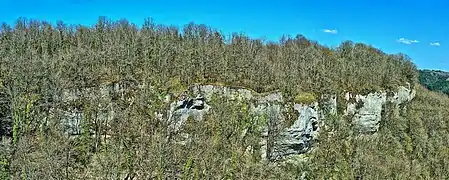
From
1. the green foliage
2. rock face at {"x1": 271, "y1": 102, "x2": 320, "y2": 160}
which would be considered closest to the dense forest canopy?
the green foliage

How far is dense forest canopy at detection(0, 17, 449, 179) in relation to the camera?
44625mm

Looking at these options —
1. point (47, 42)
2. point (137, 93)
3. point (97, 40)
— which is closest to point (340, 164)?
point (137, 93)

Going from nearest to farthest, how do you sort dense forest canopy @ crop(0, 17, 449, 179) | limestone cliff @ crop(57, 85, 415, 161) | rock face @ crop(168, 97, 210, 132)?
dense forest canopy @ crop(0, 17, 449, 179) < limestone cliff @ crop(57, 85, 415, 161) < rock face @ crop(168, 97, 210, 132)

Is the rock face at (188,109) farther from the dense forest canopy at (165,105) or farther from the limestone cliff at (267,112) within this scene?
the dense forest canopy at (165,105)

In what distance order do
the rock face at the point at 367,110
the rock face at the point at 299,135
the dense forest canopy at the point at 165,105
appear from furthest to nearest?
1. the rock face at the point at 367,110
2. the rock face at the point at 299,135
3. the dense forest canopy at the point at 165,105

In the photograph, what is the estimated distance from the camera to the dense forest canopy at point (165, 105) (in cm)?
4462

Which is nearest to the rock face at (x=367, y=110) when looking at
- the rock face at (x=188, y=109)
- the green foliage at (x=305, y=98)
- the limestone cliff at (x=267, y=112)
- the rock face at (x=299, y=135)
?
the limestone cliff at (x=267, y=112)

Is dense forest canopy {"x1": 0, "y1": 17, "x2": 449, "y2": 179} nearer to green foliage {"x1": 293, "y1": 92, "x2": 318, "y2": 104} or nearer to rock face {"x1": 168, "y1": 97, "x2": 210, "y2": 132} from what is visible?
green foliage {"x1": 293, "y1": 92, "x2": 318, "y2": 104}

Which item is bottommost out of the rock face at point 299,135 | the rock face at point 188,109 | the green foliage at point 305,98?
the rock face at point 299,135

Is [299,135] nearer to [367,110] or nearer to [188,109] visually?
[188,109]

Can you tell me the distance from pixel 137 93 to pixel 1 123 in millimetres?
16618

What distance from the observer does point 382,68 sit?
95.2 meters

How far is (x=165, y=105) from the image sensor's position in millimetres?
61219

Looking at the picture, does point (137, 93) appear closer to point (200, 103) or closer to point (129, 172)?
point (200, 103)
